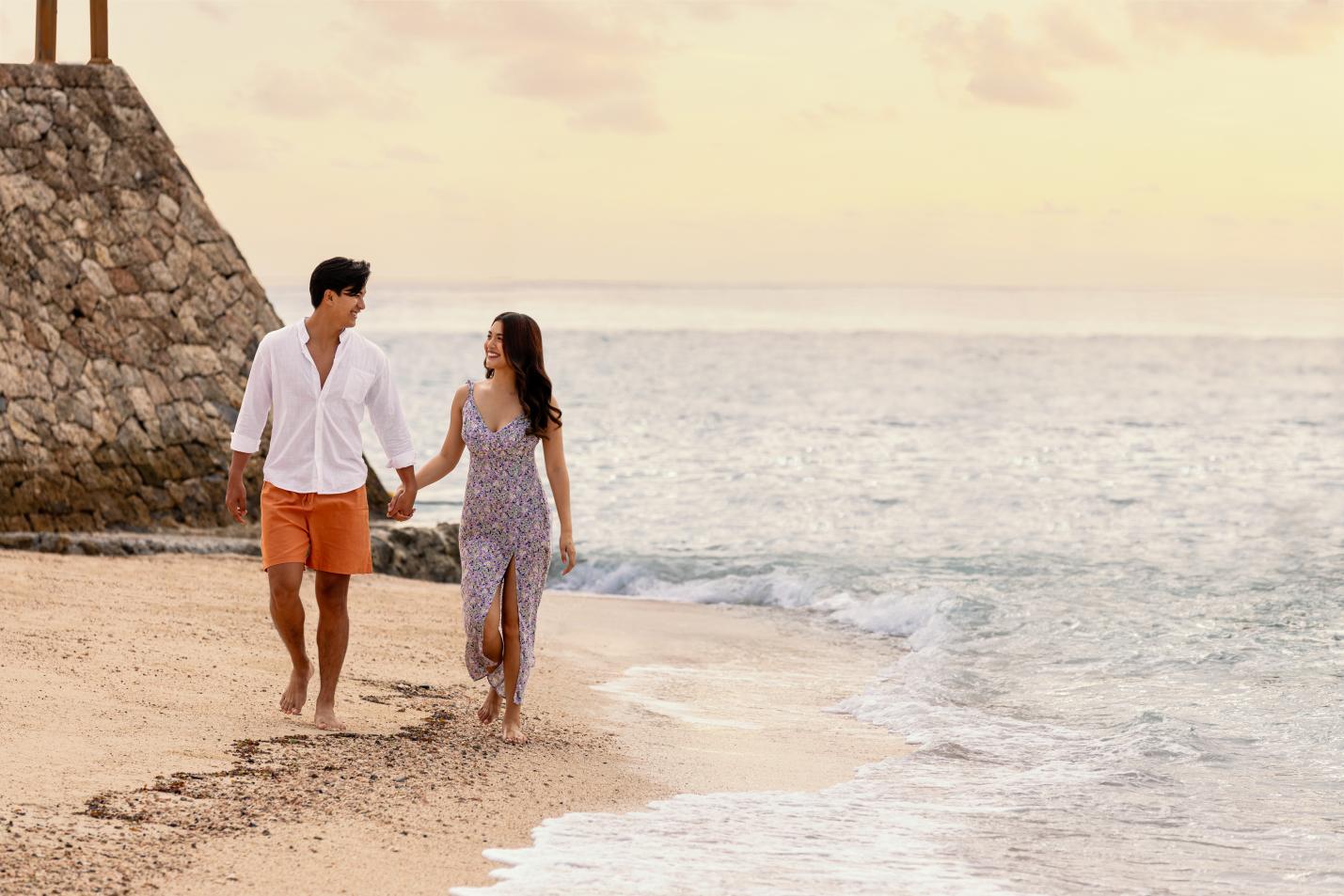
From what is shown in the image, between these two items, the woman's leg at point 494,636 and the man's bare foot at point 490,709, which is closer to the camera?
the woman's leg at point 494,636

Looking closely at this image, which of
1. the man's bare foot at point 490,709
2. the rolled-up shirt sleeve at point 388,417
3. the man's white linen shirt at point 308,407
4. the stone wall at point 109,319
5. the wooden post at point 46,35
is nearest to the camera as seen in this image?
the man's white linen shirt at point 308,407

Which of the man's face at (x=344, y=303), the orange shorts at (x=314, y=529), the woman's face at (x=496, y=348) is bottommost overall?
the orange shorts at (x=314, y=529)

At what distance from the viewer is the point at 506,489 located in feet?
20.2

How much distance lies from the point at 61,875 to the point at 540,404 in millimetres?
2692

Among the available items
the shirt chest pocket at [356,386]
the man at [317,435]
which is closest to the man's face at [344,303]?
the man at [317,435]

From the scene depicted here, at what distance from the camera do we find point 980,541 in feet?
48.7

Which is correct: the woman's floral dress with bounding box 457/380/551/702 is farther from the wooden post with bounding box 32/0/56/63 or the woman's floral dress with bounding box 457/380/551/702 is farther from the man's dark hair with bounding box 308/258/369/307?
the wooden post with bounding box 32/0/56/63

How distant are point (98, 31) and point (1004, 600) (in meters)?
8.53

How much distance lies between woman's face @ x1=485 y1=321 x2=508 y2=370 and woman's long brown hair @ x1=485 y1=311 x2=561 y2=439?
0.02m

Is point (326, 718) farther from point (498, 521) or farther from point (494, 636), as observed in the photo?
point (498, 521)

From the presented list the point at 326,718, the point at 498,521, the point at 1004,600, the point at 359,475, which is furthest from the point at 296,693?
the point at 1004,600

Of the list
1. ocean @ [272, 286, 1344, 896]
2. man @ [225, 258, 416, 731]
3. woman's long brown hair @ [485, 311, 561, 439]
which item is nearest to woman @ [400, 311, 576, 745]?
woman's long brown hair @ [485, 311, 561, 439]

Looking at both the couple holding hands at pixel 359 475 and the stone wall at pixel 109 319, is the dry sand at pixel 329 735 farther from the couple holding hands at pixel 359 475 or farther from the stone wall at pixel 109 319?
the stone wall at pixel 109 319

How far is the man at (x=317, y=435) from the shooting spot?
5.85 meters
